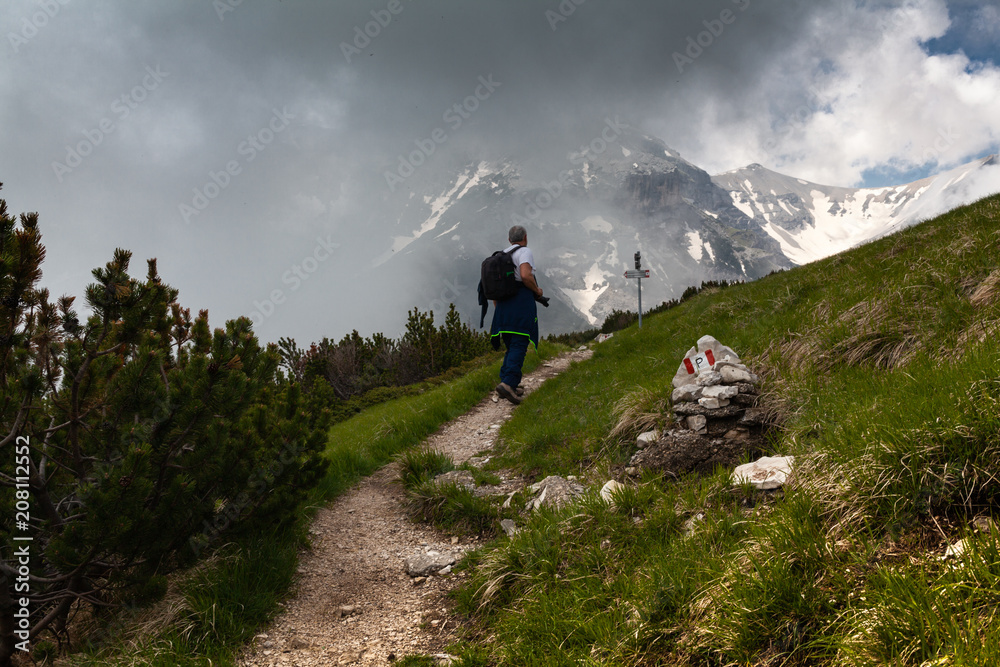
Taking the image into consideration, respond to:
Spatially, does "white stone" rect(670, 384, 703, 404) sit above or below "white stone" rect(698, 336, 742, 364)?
below

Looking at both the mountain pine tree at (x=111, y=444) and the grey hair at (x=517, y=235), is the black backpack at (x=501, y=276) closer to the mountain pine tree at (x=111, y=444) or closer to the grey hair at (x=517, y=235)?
the grey hair at (x=517, y=235)

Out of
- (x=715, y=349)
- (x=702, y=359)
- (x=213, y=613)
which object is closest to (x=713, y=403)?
(x=702, y=359)

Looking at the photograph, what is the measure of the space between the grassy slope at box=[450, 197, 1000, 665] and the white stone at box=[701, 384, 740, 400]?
A: 0.32 m

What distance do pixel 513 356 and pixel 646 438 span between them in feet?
15.4

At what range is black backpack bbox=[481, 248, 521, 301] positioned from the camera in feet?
27.9

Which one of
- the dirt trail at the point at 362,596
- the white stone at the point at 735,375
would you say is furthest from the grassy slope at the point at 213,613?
the white stone at the point at 735,375

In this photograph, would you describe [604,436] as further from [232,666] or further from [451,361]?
[451,361]

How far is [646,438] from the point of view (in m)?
4.59

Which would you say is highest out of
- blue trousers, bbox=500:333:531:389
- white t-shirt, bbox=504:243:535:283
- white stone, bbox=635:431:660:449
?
white t-shirt, bbox=504:243:535:283

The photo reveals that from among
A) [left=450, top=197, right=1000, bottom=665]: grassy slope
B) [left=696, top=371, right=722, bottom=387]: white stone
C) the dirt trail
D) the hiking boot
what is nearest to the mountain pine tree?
the dirt trail

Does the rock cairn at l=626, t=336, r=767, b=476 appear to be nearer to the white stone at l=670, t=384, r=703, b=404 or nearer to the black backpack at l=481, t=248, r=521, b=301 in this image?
the white stone at l=670, t=384, r=703, b=404

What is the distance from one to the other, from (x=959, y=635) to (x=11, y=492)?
4751 millimetres

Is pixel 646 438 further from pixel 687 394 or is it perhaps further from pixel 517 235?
pixel 517 235

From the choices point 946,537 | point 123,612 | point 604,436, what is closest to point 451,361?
point 604,436
